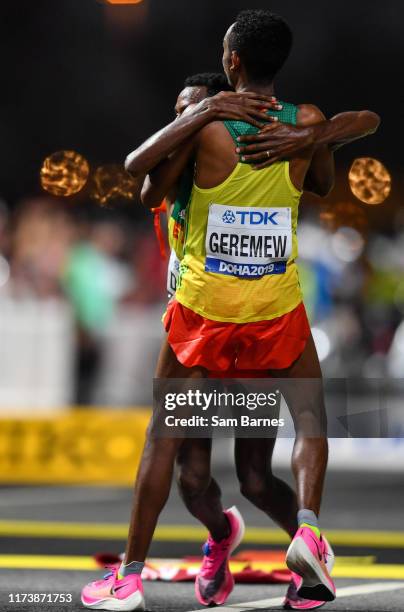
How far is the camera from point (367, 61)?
20.8 m

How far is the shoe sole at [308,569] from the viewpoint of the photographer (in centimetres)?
435

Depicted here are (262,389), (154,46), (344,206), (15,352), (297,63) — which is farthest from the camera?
(154,46)

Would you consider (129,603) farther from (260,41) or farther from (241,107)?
(260,41)

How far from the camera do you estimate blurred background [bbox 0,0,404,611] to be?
8367mm

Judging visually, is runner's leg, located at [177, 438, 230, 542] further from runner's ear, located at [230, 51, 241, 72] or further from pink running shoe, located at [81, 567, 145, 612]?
runner's ear, located at [230, 51, 241, 72]

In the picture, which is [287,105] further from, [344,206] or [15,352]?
[15,352]

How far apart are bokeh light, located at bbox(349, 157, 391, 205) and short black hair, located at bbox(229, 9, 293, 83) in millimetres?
1062

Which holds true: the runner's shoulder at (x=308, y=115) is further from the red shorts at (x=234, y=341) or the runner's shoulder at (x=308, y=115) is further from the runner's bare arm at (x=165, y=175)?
the red shorts at (x=234, y=341)

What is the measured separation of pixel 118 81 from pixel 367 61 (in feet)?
14.7

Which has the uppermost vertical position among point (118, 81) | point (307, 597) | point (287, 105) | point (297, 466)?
point (118, 81)

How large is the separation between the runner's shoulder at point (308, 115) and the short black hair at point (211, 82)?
47cm

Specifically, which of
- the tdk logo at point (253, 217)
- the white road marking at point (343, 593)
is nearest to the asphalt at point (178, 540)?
the white road marking at point (343, 593)

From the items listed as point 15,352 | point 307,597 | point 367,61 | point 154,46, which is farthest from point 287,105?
point 367,61

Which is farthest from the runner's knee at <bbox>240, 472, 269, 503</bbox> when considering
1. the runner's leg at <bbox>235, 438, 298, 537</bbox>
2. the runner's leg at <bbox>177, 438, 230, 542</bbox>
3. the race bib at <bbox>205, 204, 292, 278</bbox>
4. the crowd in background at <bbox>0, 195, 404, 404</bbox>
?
the crowd in background at <bbox>0, 195, 404, 404</bbox>
